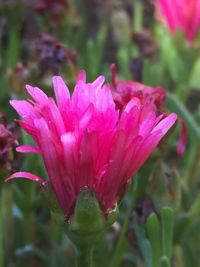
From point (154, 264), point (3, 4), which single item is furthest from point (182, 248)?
point (3, 4)

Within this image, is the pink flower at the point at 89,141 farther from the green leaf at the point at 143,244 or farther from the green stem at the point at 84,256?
the green leaf at the point at 143,244

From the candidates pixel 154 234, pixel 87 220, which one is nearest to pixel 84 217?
pixel 87 220

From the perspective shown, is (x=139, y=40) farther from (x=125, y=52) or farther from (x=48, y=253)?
(x=48, y=253)

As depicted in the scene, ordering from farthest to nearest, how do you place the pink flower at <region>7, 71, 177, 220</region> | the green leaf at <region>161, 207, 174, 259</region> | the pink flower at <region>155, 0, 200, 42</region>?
the pink flower at <region>155, 0, 200, 42</region>
the green leaf at <region>161, 207, 174, 259</region>
the pink flower at <region>7, 71, 177, 220</region>

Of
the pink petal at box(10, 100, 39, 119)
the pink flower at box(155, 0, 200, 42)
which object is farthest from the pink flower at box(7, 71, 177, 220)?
the pink flower at box(155, 0, 200, 42)

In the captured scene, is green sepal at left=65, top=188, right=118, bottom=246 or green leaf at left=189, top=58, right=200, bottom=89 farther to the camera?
green leaf at left=189, top=58, right=200, bottom=89

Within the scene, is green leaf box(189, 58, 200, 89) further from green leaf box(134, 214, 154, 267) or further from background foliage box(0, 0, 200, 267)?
green leaf box(134, 214, 154, 267)
